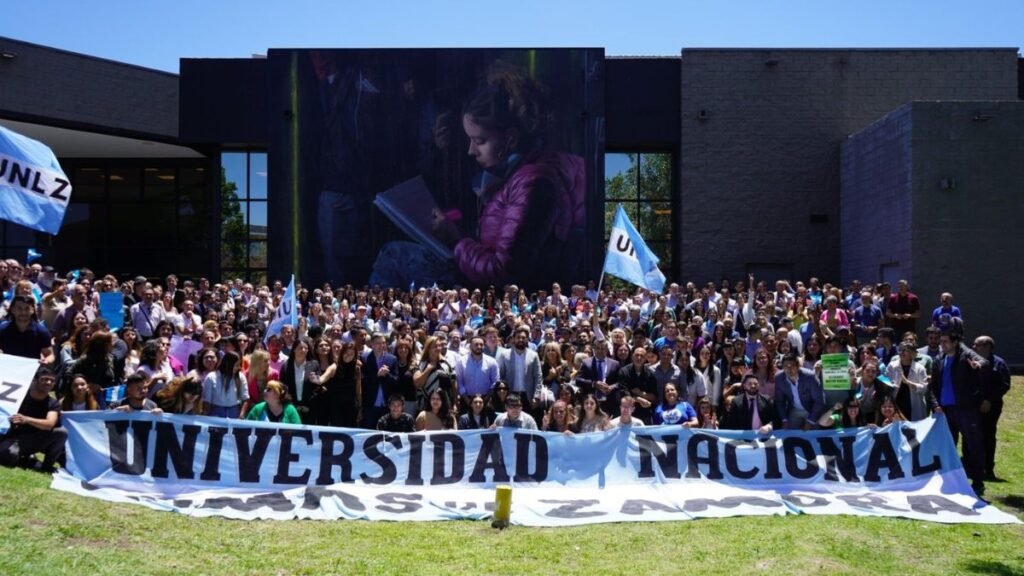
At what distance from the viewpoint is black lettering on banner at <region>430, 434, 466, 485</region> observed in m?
11.6

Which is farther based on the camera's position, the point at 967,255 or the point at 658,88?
the point at 658,88

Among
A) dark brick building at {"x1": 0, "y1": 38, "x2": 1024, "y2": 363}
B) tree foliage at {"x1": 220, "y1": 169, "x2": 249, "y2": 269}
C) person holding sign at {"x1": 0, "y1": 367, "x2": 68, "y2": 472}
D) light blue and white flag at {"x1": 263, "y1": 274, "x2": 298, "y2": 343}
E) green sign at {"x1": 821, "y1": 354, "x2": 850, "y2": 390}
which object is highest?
dark brick building at {"x1": 0, "y1": 38, "x2": 1024, "y2": 363}

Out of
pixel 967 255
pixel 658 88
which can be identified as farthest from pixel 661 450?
pixel 658 88

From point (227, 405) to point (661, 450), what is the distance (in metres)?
5.46

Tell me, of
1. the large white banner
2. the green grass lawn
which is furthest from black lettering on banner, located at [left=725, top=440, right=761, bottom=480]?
the green grass lawn

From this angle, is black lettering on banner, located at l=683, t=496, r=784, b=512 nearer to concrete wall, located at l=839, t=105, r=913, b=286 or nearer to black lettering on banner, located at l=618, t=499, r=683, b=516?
black lettering on banner, located at l=618, t=499, r=683, b=516

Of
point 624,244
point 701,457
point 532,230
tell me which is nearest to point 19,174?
point 701,457

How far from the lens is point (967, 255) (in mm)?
23500

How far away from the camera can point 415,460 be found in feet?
38.4

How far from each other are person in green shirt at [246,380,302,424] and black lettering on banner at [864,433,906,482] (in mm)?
7061

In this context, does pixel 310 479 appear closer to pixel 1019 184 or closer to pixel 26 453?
pixel 26 453

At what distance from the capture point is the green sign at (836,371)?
40.9 feet

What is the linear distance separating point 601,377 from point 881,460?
392 centimetres

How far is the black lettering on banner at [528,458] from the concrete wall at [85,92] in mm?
20769
